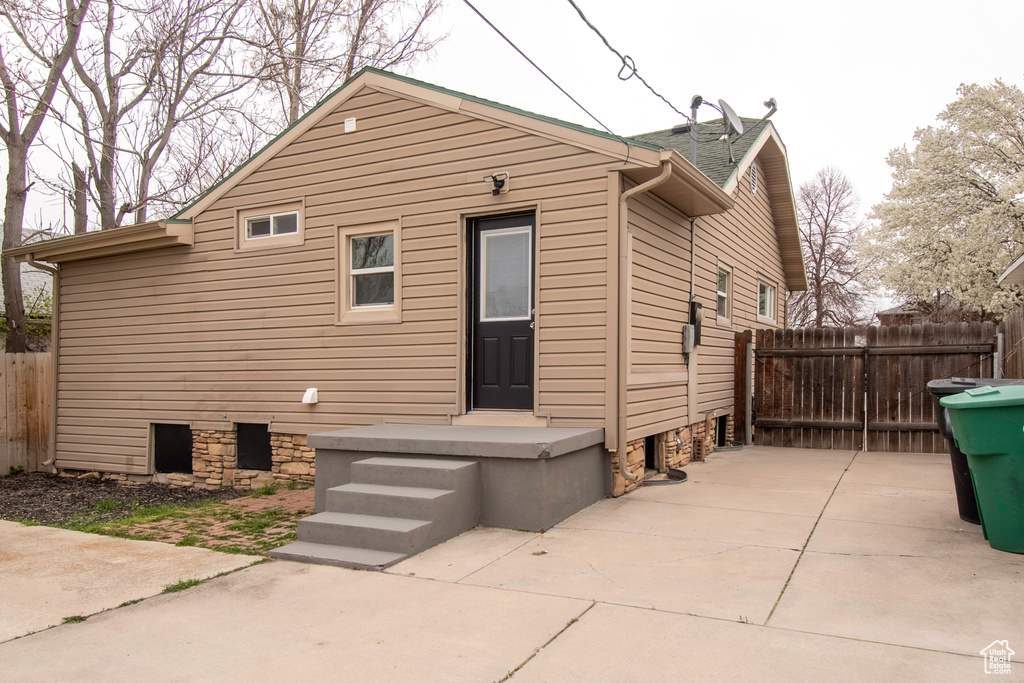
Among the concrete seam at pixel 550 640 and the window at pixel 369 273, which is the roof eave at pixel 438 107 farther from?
the concrete seam at pixel 550 640

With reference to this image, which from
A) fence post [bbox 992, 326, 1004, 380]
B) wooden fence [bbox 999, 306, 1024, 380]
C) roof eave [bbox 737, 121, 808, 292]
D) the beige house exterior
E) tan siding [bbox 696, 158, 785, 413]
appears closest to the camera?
the beige house exterior

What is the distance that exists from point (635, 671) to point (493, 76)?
11.9m

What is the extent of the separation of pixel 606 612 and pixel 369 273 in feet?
17.5

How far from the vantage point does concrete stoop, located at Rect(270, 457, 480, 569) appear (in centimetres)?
501

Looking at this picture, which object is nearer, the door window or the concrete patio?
the concrete patio

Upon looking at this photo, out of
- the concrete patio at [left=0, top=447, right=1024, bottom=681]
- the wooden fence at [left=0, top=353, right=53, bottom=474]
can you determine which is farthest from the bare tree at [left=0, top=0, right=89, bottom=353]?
the concrete patio at [left=0, top=447, right=1024, bottom=681]

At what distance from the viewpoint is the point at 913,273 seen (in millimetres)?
24531

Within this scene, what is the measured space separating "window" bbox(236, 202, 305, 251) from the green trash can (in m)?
6.97

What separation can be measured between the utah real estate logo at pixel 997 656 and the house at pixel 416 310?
3080 millimetres

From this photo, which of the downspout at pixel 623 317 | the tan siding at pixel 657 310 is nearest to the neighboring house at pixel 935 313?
the tan siding at pixel 657 310

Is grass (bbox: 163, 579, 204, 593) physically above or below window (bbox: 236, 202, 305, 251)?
below

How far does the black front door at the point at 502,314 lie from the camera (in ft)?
23.7

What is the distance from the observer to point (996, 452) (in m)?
4.57

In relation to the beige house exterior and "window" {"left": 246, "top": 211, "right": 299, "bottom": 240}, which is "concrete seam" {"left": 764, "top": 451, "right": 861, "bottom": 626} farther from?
"window" {"left": 246, "top": 211, "right": 299, "bottom": 240}
